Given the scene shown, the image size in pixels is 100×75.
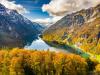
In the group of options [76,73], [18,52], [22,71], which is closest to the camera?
[22,71]

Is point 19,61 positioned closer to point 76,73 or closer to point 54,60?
point 54,60

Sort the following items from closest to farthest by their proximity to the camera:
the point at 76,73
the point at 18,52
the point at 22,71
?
the point at 22,71
the point at 76,73
the point at 18,52

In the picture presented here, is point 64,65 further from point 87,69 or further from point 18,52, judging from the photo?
point 18,52

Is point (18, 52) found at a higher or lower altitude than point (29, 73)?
higher

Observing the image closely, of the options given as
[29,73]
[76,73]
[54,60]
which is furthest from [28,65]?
[76,73]

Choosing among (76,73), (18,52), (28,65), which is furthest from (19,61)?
(76,73)

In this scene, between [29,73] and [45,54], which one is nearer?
[29,73]
